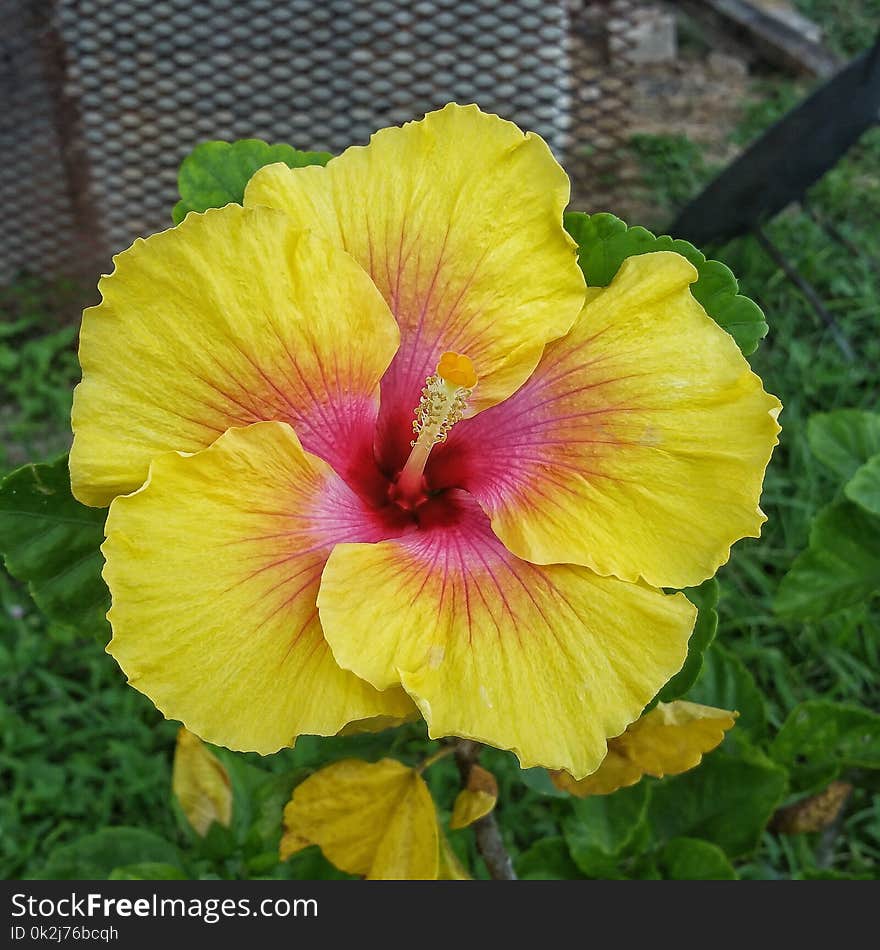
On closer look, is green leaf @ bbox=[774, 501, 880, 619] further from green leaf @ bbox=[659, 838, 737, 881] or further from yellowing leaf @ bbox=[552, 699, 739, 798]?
yellowing leaf @ bbox=[552, 699, 739, 798]

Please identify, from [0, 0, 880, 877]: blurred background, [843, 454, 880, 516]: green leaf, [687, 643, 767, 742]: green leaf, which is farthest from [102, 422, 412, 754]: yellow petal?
[0, 0, 880, 877]: blurred background

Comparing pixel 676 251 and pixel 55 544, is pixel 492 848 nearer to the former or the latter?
pixel 55 544

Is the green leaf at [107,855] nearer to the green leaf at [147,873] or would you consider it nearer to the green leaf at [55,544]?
the green leaf at [147,873]

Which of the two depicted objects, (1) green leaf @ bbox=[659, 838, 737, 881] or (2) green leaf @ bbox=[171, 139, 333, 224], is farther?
(1) green leaf @ bbox=[659, 838, 737, 881]

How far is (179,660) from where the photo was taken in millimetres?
957

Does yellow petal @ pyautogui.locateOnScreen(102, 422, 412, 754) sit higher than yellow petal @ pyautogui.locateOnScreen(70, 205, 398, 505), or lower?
lower

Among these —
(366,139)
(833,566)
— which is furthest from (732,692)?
(366,139)

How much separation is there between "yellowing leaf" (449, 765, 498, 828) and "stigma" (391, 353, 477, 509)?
474 millimetres

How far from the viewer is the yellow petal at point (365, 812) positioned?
1369 millimetres

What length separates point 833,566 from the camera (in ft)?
6.01

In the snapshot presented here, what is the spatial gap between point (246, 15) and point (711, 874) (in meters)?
3.63

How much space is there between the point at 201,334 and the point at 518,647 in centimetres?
44

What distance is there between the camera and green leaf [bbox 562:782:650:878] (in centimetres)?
177

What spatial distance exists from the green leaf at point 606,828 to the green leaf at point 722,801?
0.53ft
